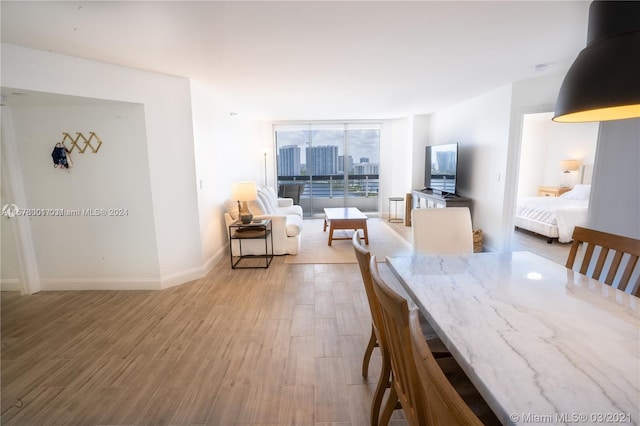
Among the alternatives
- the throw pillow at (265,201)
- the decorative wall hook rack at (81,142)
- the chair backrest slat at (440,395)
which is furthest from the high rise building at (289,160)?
the chair backrest slat at (440,395)

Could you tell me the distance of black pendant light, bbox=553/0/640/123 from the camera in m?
1.04

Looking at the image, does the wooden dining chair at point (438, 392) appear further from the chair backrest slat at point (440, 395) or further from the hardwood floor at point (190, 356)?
the hardwood floor at point (190, 356)

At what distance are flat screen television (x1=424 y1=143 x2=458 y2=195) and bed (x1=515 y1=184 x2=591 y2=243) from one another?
1.53 metres

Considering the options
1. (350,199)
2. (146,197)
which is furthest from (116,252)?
(350,199)

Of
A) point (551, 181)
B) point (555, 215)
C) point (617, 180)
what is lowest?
point (555, 215)

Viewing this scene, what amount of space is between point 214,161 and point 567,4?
3980mm

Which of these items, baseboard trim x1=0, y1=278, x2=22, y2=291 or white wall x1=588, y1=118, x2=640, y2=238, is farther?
baseboard trim x1=0, y1=278, x2=22, y2=291

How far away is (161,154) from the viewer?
3125 mm

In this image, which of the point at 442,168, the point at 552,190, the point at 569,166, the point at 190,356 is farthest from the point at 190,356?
the point at 569,166

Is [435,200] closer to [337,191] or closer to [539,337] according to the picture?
[337,191]

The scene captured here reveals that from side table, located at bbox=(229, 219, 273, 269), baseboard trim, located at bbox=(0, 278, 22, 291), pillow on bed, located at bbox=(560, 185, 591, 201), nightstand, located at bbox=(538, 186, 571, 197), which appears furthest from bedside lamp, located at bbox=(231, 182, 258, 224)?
nightstand, located at bbox=(538, 186, 571, 197)

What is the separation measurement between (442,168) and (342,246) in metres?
2.37

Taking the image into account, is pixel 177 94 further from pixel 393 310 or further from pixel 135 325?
pixel 393 310

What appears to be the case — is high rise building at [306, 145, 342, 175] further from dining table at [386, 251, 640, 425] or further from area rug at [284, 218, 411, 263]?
dining table at [386, 251, 640, 425]
